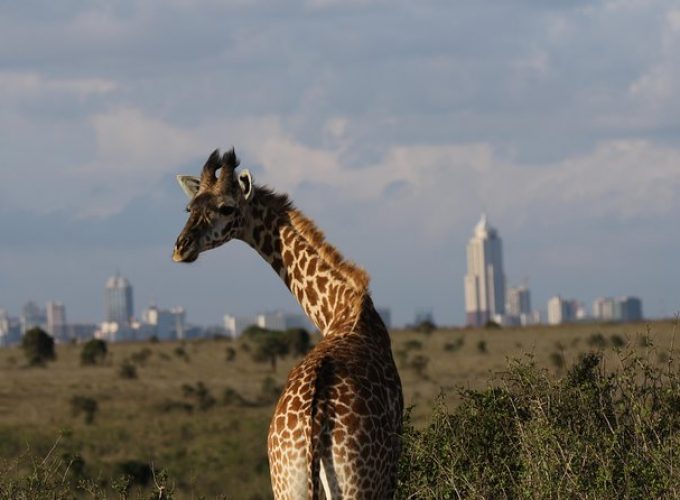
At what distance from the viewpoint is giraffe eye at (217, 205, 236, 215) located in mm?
13344

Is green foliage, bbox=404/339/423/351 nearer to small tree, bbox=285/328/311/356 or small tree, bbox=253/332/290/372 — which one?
small tree, bbox=285/328/311/356

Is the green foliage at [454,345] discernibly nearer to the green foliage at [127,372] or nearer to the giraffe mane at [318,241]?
the green foliage at [127,372]

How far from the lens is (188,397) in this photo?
58.4m

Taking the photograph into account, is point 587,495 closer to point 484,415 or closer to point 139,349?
point 484,415

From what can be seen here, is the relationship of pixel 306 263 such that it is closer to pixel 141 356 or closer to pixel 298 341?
pixel 298 341

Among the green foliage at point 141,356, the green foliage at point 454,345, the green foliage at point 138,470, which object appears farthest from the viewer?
the green foliage at point 454,345

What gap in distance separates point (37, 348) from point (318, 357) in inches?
2571

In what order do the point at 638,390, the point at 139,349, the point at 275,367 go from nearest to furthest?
the point at 638,390 < the point at 275,367 < the point at 139,349

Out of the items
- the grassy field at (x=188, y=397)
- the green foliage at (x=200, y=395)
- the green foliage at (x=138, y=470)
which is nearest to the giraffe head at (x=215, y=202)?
the grassy field at (x=188, y=397)

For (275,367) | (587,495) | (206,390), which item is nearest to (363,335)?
(587,495)

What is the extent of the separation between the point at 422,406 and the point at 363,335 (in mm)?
39869

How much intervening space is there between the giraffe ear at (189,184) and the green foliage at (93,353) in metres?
60.7

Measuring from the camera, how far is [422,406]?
52.0 m

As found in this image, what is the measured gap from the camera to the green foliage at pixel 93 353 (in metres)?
73.7
